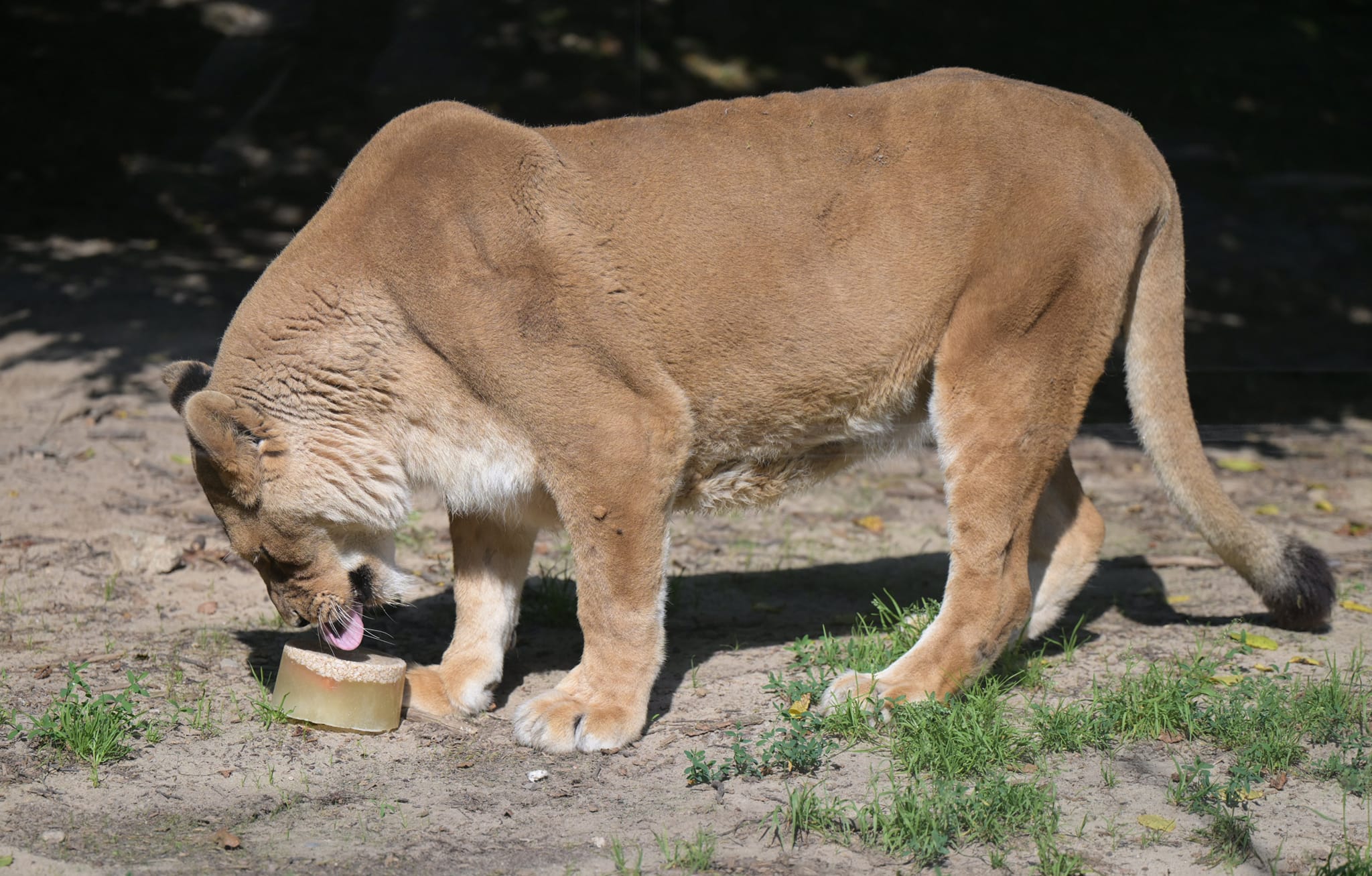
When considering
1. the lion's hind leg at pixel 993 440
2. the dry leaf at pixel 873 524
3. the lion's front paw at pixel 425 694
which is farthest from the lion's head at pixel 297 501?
the dry leaf at pixel 873 524


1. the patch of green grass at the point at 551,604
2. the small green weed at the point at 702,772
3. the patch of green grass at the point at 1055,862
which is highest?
the patch of green grass at the point at 1055,862

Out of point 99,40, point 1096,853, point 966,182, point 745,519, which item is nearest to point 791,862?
point 1096,853

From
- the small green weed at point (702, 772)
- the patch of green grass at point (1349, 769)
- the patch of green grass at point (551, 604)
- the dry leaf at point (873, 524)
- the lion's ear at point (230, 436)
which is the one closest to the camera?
the patch of green grass at point (1349, 769)

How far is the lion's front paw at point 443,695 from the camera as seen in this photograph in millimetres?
4770

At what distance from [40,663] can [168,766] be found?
3.68ft

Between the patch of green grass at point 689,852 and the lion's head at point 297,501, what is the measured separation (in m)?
1.62

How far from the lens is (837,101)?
4844 mm

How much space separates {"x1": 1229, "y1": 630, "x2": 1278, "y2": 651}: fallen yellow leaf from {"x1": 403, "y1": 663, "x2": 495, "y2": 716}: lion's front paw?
10.2 feet

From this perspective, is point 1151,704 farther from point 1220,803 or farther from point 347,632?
point 347,632

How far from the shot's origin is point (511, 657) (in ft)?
17.8

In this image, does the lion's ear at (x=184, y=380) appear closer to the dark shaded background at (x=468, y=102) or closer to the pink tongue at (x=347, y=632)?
the pink tongue at (x=347, y=632)

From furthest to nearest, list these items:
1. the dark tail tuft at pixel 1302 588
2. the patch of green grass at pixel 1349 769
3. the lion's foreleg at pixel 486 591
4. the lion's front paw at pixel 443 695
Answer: the dark tail tuft at pixel 1302 588 < the lion's foreleg at pixel 486 591 < the lion's front paw at pixel 443 695 < the patch of green grass at pixel 1349 769

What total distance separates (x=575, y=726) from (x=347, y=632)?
0.94m

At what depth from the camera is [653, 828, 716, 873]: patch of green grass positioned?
3.51 m
